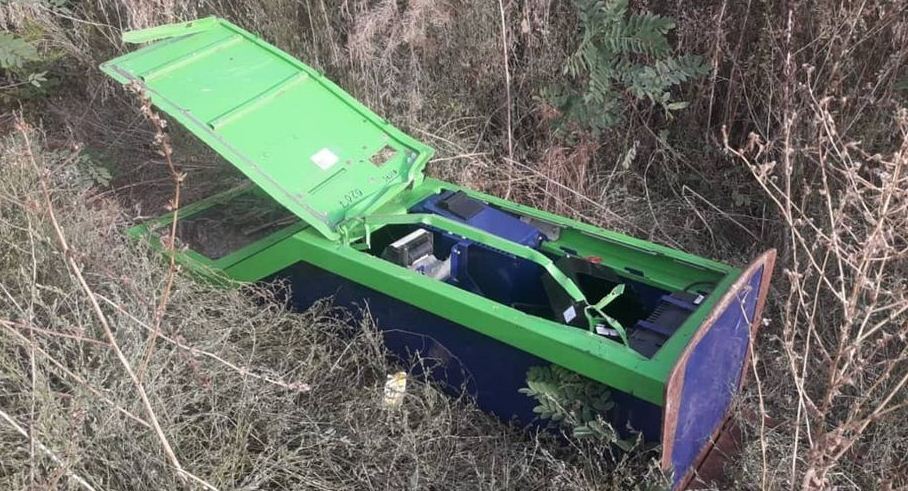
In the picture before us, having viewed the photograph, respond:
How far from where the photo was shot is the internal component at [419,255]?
2633mm

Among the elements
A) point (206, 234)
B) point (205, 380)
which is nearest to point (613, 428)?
point (205, 380)

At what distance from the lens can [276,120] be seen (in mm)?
2920

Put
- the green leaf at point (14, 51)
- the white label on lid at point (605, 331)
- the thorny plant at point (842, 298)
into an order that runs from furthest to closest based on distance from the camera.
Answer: the green leaf at point (14, 51) → the white label on lid at point (605, 331) → the thorny plant at point (842, 298)

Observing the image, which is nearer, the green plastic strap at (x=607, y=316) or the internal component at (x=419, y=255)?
the green plastic strap at (x=607, y=316)

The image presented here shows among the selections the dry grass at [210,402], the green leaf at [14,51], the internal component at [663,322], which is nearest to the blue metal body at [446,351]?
the dry grass at [210,402]

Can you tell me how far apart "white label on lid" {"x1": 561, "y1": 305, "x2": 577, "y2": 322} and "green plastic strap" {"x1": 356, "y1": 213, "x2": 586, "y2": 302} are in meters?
0.03

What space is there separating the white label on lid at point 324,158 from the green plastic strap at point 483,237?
30cm

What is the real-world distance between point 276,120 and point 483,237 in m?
0.93

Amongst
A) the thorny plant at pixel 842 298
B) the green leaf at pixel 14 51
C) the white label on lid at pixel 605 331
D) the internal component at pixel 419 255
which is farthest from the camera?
the green leaf at pixel 14 51

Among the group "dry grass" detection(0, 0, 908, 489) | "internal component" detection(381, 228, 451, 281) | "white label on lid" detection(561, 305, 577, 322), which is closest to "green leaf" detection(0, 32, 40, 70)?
"dry grass" detection(0, 0, 908, 489)

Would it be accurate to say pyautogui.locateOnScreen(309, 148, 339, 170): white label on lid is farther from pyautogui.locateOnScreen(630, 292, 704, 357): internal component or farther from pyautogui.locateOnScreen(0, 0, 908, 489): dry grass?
pyautogui.locateOnScreen(630, 292, 704, 357): internal component

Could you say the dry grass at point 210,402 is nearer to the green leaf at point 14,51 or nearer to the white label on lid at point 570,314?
the white label on lid at point 570,314

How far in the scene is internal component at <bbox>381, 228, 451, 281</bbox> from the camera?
2633 millimetres

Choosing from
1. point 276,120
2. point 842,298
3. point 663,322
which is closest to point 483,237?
point 663,322
